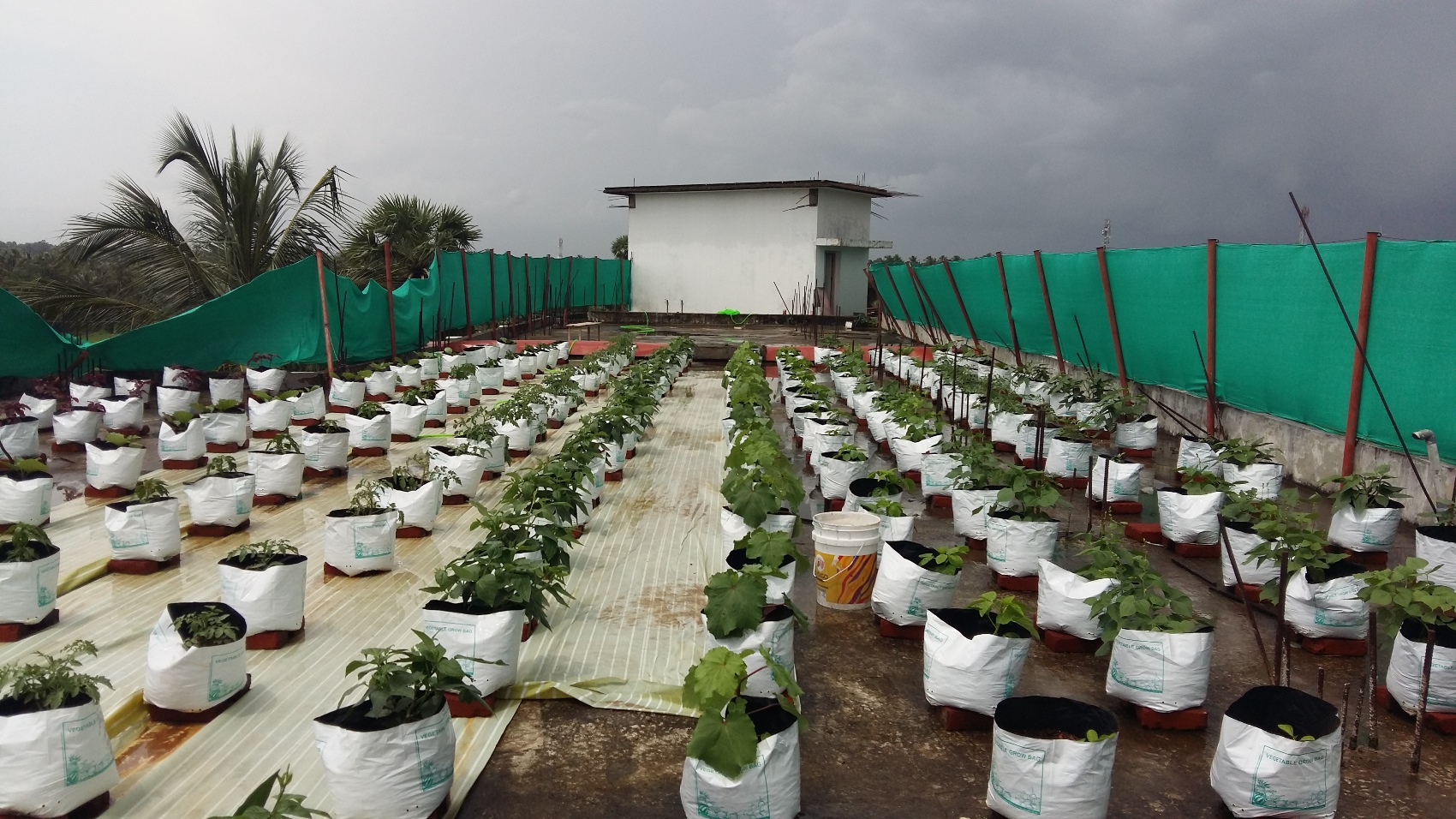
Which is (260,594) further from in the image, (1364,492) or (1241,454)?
(1241,454)

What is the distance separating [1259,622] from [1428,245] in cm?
356

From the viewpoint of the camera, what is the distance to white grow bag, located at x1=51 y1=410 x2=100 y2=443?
9.16 meters

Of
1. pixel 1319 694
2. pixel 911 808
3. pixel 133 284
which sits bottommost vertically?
pixel 911 808

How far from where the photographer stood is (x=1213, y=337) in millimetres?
9820

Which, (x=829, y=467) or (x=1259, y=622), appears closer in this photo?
(x=1259, y=622)

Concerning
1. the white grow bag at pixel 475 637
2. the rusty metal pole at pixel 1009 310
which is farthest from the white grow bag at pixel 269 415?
the rusty metal pole at pixel 1009 310

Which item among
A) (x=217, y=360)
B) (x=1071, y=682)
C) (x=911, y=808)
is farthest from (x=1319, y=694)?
(x=217, y=360)

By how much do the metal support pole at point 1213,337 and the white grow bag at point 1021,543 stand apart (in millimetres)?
4864

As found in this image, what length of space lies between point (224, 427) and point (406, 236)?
15.8 metres

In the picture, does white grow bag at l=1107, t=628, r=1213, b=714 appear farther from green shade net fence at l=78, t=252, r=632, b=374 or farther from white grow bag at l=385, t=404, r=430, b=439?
green shade net fence at l=78, t=252, r=632, b=374

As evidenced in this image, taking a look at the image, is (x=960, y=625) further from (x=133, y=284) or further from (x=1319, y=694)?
(x=133, y=284)

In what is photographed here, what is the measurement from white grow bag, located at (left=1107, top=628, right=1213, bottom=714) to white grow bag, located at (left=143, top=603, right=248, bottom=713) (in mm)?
3902

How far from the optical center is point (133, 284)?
13969 mm

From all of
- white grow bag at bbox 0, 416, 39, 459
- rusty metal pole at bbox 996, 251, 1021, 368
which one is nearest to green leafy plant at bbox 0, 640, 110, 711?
white grow bag at bbox 0, 416, 39, 459
